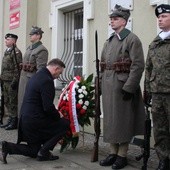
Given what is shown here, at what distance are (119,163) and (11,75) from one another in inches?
149

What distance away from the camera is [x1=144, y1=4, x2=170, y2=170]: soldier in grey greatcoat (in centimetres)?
434

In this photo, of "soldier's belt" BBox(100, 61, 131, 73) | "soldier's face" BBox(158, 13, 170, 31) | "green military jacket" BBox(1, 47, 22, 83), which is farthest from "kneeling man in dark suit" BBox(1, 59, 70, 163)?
"green military jacket" BBox(1, 47, 22, 83)

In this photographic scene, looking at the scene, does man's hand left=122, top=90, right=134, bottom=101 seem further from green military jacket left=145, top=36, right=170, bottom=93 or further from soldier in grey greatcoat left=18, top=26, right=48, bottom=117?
soldier in grey greatcoat left=18, top=26, right=48, bottom=117

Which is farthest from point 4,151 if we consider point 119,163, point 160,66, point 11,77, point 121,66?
point 11,77

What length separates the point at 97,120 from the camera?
5.17 m

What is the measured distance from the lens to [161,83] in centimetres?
436

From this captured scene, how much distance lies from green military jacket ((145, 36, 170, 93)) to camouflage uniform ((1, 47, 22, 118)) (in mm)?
3933

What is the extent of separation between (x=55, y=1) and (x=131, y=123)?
4497 mm

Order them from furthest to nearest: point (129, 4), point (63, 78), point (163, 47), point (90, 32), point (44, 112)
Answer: point (63, 78) → point (90, 32) → point (129, 4) → point (44, 112) → point (163, 47)

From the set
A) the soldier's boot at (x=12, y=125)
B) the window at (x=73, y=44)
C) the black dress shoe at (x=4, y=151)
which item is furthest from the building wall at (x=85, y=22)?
the black dress shoe at (x=4, y=151)

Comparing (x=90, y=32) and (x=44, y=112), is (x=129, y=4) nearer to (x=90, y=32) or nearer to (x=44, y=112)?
(x=90, y=32)

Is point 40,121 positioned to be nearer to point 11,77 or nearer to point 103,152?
point 103,152

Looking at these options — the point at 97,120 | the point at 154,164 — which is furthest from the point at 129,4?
the point at 154,164

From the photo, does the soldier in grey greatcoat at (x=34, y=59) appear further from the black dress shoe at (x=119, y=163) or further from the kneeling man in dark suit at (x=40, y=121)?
the black dress shoe at (x=119, y=163)
